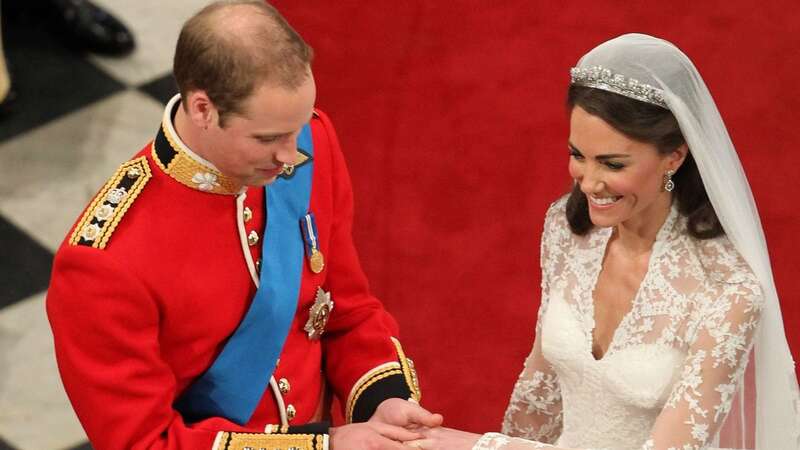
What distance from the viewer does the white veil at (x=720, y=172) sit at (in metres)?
2.64

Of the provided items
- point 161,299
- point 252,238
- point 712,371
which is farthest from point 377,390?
point 712,371

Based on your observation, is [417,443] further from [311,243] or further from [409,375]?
[311,243]

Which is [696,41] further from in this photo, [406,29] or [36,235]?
[36,235]

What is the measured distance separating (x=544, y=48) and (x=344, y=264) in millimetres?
1824

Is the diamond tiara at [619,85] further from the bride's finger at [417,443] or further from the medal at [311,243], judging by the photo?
the bride's finger at [417,443]

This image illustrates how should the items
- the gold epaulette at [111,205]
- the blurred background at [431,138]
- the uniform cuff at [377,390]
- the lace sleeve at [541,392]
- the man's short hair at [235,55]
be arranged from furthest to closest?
the blurred background at [431,138], the lace sleeve at [541,392], the uniform cuff at [377,390], the gold epaulette at [111,205], the man's short hair at [235,55]

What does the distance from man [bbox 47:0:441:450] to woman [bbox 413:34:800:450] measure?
260mm

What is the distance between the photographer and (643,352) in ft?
9.25

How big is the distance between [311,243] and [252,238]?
138 millimetres

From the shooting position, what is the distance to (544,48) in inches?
175

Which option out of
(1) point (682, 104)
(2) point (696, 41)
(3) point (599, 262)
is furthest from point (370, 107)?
(1) point (682, 104)

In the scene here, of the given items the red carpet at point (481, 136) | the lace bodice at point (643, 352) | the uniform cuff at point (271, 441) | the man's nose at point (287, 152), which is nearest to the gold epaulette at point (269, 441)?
the uniform cuff at point (271, 441)

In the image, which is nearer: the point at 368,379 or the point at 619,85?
the point at 619,85

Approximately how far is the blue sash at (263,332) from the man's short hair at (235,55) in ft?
1.05
